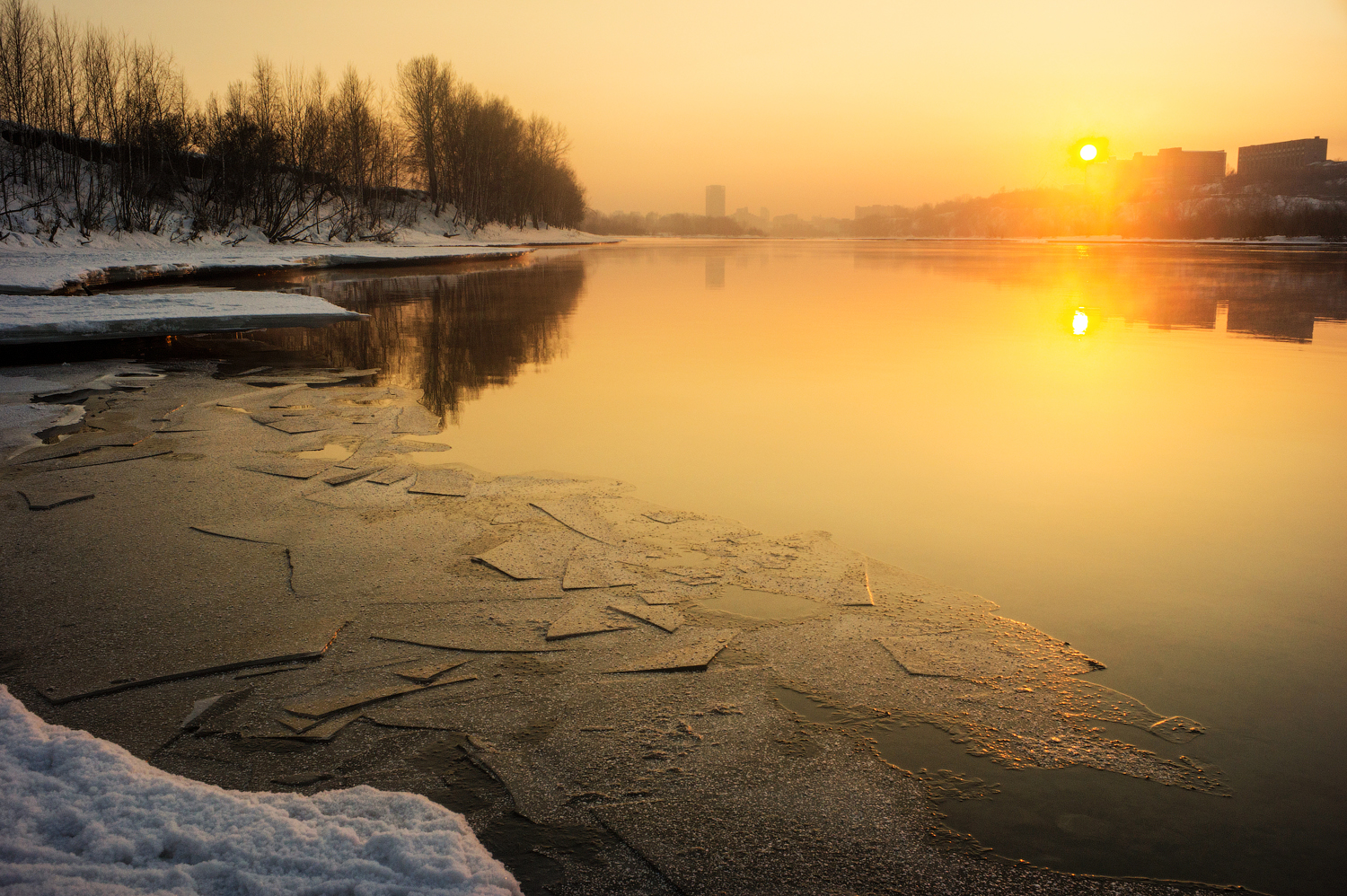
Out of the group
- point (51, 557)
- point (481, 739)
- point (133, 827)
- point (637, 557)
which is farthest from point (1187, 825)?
point (51, 557)

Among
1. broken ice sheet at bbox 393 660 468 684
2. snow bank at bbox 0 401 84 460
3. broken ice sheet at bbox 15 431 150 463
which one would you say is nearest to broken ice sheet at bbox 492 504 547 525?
broken ice sheet at bbox 393 660 468 684

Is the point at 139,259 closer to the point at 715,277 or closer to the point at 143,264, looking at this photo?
the point at 143,264

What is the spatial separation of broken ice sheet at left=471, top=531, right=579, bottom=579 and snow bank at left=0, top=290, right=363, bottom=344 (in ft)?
27.4

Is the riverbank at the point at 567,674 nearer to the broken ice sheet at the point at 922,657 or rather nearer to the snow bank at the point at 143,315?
the broken ice sheet at the point at 922,657

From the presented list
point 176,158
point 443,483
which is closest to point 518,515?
point 443,483

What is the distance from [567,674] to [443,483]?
94.0 inches

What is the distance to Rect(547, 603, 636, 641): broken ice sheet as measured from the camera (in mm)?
3057

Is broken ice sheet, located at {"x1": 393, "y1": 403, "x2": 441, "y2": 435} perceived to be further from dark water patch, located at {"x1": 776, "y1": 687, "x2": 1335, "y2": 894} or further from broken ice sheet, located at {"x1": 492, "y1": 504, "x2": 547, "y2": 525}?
dark water patch, located at {"x1": 776, "y1": 687, "x2": 1335, "y2": 894}

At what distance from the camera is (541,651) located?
293 centimetres

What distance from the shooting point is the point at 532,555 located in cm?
379

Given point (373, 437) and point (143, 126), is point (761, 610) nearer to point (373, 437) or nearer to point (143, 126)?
point (373, 437)

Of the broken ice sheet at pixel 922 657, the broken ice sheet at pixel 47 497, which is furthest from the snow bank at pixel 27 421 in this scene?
the broken ice sheet at pixel 922 657

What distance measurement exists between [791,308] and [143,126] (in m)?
28.5

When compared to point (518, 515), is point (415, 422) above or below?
above
